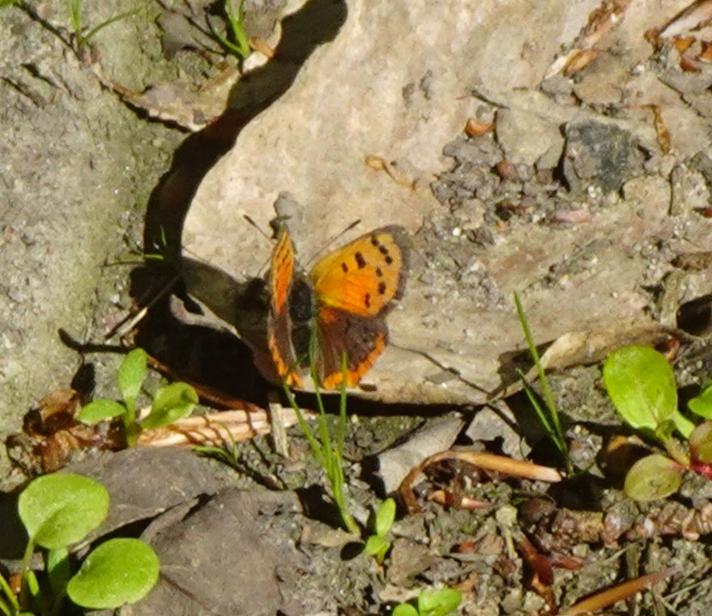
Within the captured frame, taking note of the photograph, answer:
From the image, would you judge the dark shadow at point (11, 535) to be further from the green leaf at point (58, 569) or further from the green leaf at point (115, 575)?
the green leaf at point (115, 575)

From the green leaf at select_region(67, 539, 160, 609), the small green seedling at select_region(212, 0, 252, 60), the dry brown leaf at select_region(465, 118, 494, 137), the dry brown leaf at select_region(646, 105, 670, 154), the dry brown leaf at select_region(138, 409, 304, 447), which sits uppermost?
the small green seedling at select_region(212, 0, 252, 60)

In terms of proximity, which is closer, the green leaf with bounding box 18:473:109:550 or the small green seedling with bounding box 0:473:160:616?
the small green seedling with bounding box 0:473:160:616

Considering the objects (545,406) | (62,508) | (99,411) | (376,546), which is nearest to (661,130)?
(545,406)

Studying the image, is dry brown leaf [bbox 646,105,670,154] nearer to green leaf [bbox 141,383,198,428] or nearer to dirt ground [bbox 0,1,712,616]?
dirt ground [bbox 0,1,712,616]

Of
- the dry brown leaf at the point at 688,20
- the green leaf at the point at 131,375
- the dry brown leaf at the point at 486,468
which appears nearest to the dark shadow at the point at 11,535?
the green leaf at the point at 131,375

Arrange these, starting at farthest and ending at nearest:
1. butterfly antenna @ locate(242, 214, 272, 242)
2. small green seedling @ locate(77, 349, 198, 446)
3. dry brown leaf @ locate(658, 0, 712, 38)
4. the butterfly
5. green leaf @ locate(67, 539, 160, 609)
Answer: dry brown leaf @ locate(658, 0, 712, 38) < butterfly antenna @ locate(242, 214, 272, 242) < small green seedling @ locate(77, 349, 198, 446) < the butterfly < green leaf @ locate(67, 539, 160, 609)

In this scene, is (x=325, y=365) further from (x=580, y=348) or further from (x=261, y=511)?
(x=580, y=348)

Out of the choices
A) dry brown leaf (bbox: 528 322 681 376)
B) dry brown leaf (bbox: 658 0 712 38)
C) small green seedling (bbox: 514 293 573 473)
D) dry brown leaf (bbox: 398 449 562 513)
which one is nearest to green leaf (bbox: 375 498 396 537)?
dry brown leaf (bbox: 398 449 562 513)
